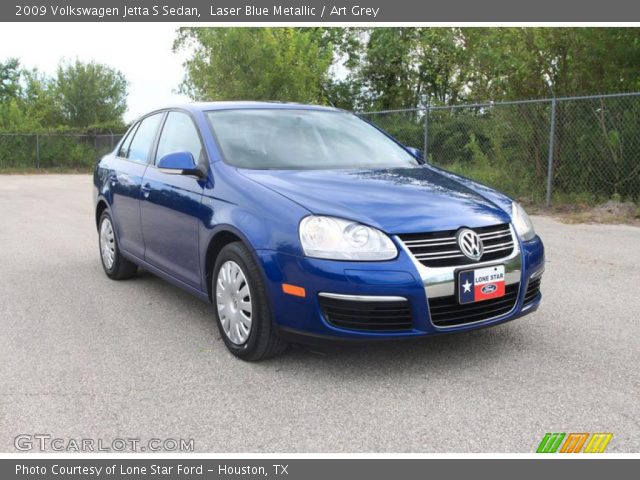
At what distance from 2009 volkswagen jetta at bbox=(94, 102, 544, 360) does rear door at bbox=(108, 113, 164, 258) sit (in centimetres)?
40

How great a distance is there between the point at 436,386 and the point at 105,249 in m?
4.05

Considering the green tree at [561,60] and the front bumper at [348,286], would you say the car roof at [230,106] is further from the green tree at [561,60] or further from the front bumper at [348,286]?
the green tree at [561,60]

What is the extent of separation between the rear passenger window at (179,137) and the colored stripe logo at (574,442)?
2.90 meters

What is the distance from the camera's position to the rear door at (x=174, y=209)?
14.9 feet

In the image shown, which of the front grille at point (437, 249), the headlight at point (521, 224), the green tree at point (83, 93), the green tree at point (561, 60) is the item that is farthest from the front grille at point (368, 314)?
the green tree at point (83, 93)

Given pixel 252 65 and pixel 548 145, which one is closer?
pixel 548 145

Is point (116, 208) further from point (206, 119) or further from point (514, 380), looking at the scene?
point (514, 380)

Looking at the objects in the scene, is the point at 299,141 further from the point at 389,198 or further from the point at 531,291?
the point at 531,291

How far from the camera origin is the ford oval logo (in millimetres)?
3717

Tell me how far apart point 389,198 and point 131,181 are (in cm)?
271

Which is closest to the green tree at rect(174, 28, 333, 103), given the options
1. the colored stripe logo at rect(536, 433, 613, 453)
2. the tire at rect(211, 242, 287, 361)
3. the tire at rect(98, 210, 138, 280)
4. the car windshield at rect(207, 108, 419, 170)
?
the tire at rect(98, 210, 138, 280)

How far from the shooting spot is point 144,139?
5918 millimetres

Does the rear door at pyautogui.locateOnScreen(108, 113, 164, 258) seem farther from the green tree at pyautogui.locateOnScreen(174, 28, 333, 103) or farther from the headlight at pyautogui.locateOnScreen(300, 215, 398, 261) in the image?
the green tree at pyautogui.locateOnScreen(174, 28, 333, 103)

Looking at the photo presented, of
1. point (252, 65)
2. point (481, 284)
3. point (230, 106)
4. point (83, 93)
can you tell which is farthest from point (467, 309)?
point (83, 93)
